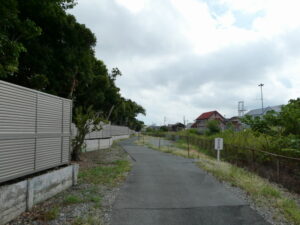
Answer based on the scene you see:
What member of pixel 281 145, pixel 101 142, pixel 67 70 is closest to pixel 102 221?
pixel 281 145

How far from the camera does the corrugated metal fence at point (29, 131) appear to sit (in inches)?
174

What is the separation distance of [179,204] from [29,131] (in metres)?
3.78

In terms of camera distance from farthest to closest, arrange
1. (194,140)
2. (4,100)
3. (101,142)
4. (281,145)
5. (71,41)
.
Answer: (194,140), (101,142), (71,41), (281,145), (4,100)

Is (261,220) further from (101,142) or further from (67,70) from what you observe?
(101,142)

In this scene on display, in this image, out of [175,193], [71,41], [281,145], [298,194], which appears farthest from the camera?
[71,41]

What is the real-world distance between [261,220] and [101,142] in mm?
16456

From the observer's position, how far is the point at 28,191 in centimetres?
480

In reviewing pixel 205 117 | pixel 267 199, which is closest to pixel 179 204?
pixel 267 199

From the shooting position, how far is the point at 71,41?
1245 cm

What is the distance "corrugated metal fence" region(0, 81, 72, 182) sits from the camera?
4414 millimetres

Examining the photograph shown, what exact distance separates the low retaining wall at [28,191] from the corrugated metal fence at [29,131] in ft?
0.76

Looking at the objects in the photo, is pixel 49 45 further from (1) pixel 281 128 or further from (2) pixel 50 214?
(1) pixel 281 128

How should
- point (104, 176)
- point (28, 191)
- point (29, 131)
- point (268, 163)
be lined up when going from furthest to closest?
point (268, 163), point (104, 176), point (29, 131), point (28, 191)

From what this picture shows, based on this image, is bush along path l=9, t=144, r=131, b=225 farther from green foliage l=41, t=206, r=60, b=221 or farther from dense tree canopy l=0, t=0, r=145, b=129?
dense tree canopy l=0, t=0, r=145, b=129
